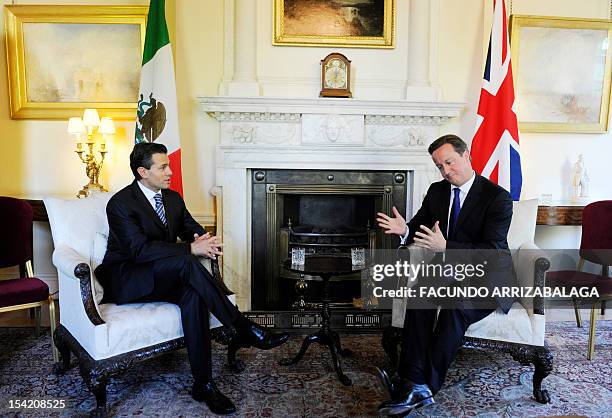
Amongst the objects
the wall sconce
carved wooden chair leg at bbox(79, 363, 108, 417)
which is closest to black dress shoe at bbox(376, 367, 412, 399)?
carved wooden chair leg at bbox(79, 363, 108, 417)

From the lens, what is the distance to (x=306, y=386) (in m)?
2.57

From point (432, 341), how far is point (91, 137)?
2.86m

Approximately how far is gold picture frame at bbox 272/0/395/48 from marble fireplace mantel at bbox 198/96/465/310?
52 centimetres

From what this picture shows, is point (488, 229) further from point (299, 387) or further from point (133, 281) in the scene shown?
point (133, 281)

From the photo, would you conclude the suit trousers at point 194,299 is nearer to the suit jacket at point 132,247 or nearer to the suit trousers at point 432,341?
the suit jacket at point 132,247

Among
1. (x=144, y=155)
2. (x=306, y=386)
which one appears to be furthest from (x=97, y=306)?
(x=306, y=386)

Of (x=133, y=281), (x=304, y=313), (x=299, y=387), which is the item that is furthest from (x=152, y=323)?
(x=304, y=313)

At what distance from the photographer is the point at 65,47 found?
12.7 feet

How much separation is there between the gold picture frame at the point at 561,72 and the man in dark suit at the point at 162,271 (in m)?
2.93

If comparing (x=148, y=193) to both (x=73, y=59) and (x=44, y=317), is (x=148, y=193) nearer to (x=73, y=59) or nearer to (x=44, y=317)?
(x=44, y=317)

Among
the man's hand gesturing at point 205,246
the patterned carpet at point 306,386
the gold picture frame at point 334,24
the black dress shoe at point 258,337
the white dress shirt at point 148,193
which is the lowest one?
the patterned carpet at point 306,386

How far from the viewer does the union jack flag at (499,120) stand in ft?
12.1

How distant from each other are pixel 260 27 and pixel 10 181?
7.76 ft

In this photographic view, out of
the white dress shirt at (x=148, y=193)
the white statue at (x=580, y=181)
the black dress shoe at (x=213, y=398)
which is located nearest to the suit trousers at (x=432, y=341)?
the black dress shoe at (x=213, y=398)
